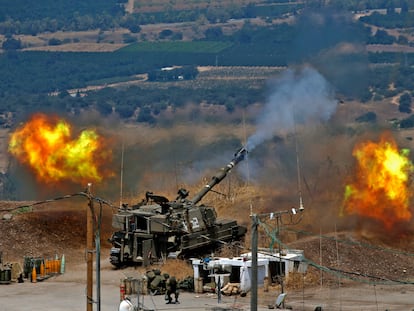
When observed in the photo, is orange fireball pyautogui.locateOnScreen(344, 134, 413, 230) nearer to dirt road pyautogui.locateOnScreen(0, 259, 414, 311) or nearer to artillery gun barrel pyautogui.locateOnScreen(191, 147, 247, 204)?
artillery gun barrel pyautogui.locateOnScreen(191, 147, 247, 204)

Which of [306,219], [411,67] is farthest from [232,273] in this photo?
[411,67]

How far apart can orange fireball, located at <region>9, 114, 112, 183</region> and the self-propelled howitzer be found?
42.2 feet

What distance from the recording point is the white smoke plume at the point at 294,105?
7644 cm

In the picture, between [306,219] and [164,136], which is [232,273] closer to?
[306,219]

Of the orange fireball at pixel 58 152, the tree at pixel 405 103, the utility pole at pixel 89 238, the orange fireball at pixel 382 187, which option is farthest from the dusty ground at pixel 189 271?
the tree at pixel 405 103

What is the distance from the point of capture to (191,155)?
89.2 meters

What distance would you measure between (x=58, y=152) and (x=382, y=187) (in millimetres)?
16783

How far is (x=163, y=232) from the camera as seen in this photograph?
191ft

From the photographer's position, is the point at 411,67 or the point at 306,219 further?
the point at 411,67

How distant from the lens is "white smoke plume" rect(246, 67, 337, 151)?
76.4 meters

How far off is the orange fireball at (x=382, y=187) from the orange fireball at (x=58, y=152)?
13.3m

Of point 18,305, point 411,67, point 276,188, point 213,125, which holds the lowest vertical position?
point 18,305

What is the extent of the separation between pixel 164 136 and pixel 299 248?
112 ft

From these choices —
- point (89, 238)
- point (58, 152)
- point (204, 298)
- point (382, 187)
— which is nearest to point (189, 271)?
point (204, 298)
